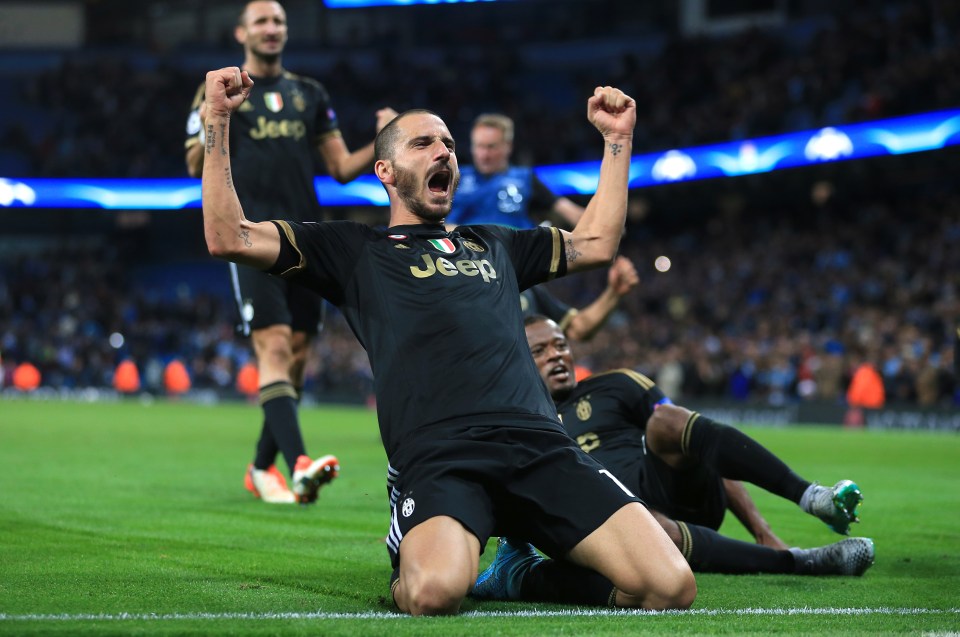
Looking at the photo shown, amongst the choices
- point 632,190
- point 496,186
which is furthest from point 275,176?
point 632,190

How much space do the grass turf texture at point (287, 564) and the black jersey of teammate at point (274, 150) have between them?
1.83 meters

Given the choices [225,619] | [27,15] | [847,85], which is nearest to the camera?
[225,619]

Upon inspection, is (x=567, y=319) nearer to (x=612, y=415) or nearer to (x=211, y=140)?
(x=612, y=415)

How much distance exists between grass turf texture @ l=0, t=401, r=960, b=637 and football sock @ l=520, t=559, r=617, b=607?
0.34 feet

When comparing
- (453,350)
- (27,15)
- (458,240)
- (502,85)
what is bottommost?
(453,350)

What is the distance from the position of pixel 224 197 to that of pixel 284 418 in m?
3.26

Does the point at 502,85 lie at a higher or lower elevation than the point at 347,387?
higher

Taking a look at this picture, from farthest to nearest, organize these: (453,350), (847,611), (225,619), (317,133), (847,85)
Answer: (847,85), (317,133), (453,350), (847,611), (225,619)

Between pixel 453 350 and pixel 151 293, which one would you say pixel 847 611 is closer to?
pixel 453 350

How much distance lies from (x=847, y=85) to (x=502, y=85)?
1313 centimetres

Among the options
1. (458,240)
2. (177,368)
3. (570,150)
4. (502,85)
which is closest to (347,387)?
(177,368)

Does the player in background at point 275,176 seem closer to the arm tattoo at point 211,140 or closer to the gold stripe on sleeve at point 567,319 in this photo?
the gold stripe on sleeve at point 567,319

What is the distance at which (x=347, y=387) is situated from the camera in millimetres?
30672

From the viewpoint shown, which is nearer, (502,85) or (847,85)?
(847,85)
